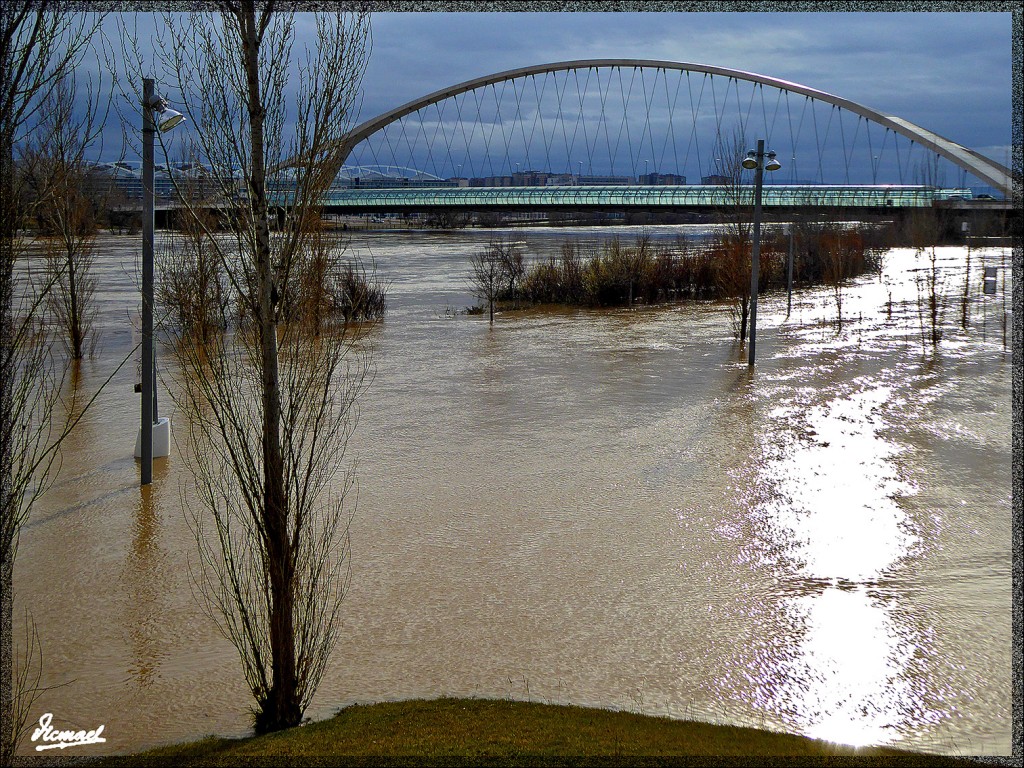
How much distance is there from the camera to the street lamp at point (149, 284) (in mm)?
8648

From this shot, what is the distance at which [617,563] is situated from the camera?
834cm

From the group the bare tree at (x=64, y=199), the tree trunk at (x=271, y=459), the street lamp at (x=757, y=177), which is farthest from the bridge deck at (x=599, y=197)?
the tree trunk at (x=271, y=459)

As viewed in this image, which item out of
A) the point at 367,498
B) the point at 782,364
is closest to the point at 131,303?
the point at 782,364

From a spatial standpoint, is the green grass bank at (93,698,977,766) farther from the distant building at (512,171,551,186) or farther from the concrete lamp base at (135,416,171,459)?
the distant building at (512,171,551,186)

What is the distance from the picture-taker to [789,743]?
16.5ft

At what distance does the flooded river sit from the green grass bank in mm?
447

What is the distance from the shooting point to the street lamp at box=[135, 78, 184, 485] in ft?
28.4

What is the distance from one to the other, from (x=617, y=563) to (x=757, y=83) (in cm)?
4817

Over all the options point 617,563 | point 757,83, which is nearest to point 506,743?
point 617,563

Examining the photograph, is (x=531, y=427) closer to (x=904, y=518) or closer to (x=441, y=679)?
(x=904, y=518)

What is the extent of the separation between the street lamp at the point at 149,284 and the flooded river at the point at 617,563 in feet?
1.17

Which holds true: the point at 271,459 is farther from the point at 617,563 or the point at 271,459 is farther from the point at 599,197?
the point at 599,197

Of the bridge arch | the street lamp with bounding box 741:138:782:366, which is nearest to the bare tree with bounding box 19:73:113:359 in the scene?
the street lamp with bounding box 741:138:782:366

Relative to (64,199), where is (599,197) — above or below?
above
